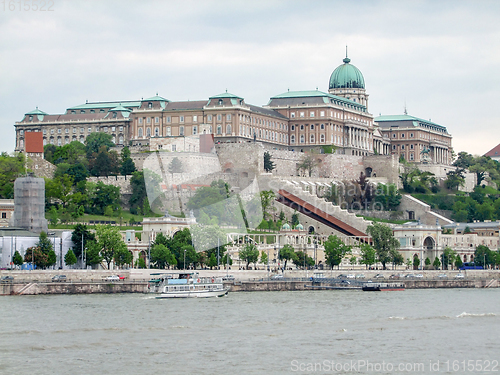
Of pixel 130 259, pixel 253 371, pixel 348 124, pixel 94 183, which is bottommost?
pixel 253 371

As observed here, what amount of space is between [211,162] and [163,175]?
9334 mm

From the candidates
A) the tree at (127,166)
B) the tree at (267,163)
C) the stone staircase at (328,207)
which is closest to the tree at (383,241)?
the stone staircase at (328,207)

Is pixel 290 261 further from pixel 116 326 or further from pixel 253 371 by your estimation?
pixel 253 371

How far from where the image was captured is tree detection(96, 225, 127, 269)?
88.0m

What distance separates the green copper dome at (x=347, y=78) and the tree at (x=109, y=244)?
91.3 m

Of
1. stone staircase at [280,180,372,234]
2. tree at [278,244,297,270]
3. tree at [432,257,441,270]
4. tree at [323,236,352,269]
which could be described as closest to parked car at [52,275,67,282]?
tree at [278,244,297,270]

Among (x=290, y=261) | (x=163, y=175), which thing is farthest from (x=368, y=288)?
(x=163, y=175)

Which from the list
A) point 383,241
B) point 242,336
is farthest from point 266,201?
point 242,336

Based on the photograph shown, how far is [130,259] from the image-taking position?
88562 millimetres

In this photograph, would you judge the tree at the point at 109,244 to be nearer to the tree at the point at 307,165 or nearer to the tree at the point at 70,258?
the tree at the point at 70,258

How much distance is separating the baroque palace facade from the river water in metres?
64.8

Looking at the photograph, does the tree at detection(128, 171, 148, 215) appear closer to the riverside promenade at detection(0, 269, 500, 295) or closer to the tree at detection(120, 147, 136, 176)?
the tree at detection(120, 147, 136, 176)

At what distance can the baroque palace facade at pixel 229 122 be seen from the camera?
14125cm

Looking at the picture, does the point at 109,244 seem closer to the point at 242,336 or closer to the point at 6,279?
the point at 6,279
